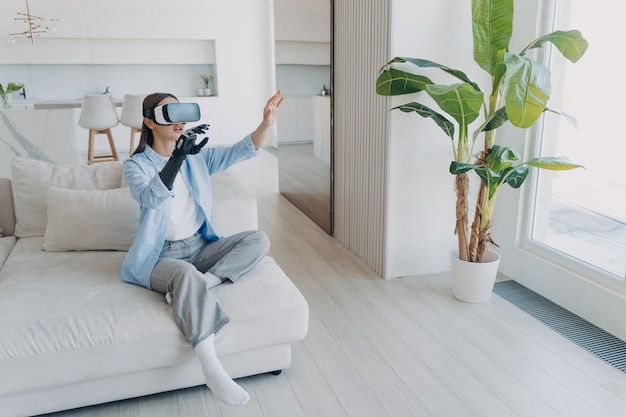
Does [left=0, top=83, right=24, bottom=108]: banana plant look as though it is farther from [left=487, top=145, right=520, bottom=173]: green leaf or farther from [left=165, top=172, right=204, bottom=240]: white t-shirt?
[left=487, top=145, right=520, bottom=173]: green leaf

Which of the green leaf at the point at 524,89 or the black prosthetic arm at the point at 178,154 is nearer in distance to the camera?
the black prosthetic arm at the point at 178,154

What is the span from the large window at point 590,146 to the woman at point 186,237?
1.59 meters

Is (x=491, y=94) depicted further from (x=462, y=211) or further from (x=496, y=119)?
(x=462, y=211)

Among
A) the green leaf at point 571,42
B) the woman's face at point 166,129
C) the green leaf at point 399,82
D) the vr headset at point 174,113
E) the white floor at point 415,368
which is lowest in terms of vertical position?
the white floor at point 415,368

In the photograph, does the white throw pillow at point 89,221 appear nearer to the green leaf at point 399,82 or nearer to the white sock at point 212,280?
the white sock at point 212,280

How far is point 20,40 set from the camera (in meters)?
7.01

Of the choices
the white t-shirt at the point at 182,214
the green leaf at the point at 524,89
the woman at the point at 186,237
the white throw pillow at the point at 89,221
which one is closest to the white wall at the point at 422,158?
the green leaf at the point at 524,89

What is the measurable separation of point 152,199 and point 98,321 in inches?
18.3

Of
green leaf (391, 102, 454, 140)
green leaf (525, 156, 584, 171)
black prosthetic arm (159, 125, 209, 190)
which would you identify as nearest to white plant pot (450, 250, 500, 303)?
green leaf (525, 156, 584, 171)

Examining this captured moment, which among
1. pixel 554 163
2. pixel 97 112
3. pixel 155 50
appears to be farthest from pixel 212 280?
pixel 155 50

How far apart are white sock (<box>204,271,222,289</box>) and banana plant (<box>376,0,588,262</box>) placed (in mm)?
1223

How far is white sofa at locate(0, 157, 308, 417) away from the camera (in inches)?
67.7

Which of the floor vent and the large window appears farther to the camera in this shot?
the large window

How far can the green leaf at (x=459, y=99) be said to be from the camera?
2320mm
